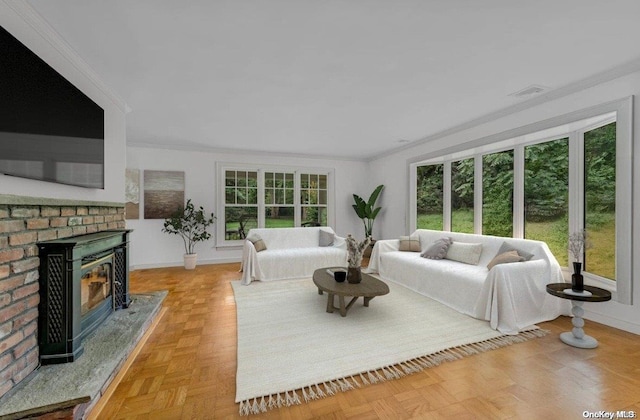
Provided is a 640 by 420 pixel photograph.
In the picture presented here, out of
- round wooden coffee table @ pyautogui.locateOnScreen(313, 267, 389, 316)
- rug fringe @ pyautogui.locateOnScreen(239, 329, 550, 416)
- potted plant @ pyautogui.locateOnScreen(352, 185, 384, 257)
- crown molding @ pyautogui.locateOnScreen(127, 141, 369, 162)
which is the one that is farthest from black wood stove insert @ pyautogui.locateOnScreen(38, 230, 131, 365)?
potted plant @ pyautogui.locateOnScreen(352, 185, 384, 257)

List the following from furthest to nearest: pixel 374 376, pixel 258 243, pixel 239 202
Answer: pixel 239 202 → pixel 258 243 → pixel 374 376

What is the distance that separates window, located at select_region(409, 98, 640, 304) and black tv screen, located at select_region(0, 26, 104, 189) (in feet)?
15.4

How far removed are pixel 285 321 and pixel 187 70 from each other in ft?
8.65

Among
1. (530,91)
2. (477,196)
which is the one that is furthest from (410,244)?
(530,91)

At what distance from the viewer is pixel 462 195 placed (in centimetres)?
465

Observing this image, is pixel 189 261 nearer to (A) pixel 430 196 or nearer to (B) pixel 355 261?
(B) pixel 355 261

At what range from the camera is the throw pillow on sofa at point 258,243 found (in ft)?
15.2

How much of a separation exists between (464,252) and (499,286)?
1100 millimetres

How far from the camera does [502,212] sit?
3975mm

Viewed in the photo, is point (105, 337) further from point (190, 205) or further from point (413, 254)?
point (413, 254)

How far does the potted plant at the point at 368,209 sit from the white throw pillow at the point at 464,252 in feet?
8.01

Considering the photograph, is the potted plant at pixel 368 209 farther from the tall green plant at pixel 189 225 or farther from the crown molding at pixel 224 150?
the tall green plant at pixel 189 225

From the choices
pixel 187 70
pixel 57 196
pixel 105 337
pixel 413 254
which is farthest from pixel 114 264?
pixel 413 254

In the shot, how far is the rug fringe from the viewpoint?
164 cm
